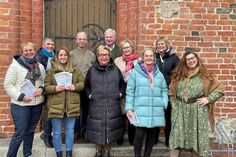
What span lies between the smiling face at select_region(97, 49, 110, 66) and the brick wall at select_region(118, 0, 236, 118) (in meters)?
1.14

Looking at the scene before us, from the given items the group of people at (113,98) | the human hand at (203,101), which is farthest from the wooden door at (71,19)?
the human hand at (203,101)

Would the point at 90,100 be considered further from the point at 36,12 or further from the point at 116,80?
the point at 36,12

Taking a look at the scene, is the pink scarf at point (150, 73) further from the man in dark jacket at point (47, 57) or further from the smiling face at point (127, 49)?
the man in dark jacket at point (47, 57)

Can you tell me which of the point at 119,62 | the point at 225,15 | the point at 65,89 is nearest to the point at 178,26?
the point at 225,15

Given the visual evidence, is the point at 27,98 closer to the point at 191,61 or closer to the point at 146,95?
the point at 146,95

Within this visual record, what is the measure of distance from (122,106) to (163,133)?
126 cm

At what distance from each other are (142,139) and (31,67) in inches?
72.1

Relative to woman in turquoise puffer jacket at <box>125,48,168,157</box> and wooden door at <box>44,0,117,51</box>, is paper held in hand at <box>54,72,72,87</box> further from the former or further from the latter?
wooden door at <box>44,0,117,51</box>

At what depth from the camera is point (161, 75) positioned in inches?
185

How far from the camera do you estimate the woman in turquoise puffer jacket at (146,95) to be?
14.9ft

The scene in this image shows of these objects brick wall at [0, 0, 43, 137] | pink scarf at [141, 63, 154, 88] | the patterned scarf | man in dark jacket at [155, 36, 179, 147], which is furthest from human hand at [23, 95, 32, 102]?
man in dark jacket at [155, 36, 179, 147]

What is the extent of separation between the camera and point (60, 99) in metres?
4.66

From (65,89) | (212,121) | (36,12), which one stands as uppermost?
(36,12)

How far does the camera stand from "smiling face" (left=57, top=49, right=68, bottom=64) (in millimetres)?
4662
